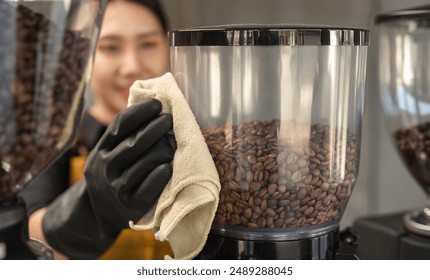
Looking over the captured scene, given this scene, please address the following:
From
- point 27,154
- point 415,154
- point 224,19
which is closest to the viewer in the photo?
point 27,154

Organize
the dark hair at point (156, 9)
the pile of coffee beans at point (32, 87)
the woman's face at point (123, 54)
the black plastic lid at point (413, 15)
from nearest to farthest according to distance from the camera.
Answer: the pile of coffee beans at point (32, 87) < the black plastic lid at point (413, 15) < the woman's face at point (123, 54) < the dark hair at point (156, 9)

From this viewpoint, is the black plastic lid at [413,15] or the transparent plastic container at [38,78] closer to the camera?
the transparent plastic container at [38,78]

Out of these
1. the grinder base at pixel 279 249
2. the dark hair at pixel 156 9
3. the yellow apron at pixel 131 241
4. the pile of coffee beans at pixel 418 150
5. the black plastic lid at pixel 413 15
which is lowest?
the yellow apron at pixel 131 241

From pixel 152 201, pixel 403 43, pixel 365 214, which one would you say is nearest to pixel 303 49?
pixel 152 201

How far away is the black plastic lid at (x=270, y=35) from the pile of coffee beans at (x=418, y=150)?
0.33 metres

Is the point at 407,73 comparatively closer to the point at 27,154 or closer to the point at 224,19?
the point at 224,19

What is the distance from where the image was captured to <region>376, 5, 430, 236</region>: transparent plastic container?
2.37 feet

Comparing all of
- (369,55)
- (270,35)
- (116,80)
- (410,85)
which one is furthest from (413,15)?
(116,80)

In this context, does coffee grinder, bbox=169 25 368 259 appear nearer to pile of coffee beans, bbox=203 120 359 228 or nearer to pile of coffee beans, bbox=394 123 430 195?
pile of coffee beans, bbox=203 120 359 228

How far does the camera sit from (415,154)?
73 cm

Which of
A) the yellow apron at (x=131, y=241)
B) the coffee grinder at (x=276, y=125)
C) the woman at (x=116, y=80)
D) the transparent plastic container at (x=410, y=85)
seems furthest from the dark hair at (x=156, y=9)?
the coffee grinder at (x=276, y=125)

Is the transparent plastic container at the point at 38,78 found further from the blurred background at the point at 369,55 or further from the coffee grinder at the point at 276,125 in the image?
the blurred background at the point at 369,55

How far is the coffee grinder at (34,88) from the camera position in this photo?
0.39m

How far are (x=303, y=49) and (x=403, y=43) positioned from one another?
0.37 m
